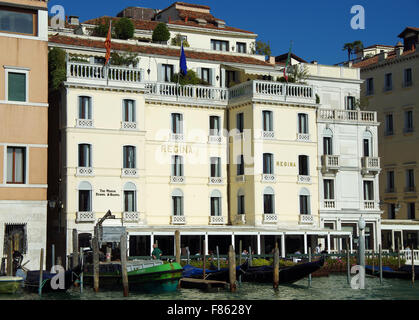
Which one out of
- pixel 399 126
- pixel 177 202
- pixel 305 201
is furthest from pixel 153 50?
pixel 399 126

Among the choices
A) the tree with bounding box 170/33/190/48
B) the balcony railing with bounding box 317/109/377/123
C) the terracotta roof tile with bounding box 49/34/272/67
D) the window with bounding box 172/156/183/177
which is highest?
the tree with bounding box 170/33/190/48

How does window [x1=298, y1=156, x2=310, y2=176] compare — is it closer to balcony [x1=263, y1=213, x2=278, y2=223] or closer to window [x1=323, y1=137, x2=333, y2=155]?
window [x1=323, y1=137, x2=333, y2=155]

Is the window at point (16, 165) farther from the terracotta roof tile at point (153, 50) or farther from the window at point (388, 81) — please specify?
the window at point (388, 81)

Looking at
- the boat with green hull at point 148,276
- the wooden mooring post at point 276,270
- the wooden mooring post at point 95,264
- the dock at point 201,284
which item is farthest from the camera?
the wooden mooring post at point 276,270

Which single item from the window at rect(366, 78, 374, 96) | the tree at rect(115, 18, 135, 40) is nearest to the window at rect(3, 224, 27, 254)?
the tree at rect(115, 18, 135, 40)

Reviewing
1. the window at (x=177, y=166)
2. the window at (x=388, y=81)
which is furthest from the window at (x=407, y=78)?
the window at (x=177, y=166)

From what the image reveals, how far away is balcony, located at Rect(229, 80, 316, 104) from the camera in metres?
47.0

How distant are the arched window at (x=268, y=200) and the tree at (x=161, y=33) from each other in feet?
39.1

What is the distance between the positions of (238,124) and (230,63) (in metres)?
4.89

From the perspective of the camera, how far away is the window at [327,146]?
50.1m

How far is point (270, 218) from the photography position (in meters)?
46.5

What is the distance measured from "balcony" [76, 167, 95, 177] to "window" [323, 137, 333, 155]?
1458 centimetres

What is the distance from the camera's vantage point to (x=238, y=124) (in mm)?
Result: 47625
